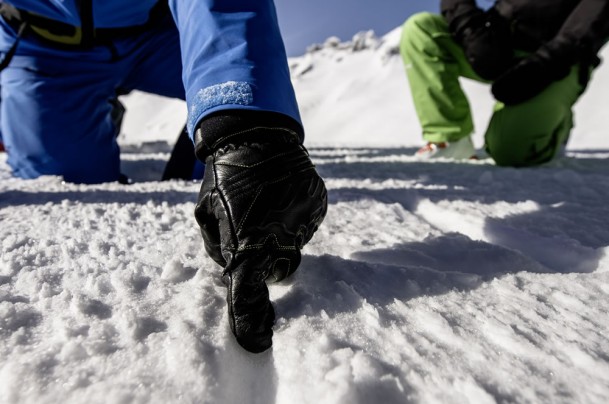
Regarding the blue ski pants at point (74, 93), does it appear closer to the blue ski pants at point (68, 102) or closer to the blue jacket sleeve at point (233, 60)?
the blue ski pants at point (68, 102)

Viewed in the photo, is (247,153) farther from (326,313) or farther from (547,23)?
(547,23)

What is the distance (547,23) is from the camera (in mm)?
1669

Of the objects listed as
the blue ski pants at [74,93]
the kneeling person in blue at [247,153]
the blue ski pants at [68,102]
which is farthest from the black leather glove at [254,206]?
the blue ski pants at [68,102]

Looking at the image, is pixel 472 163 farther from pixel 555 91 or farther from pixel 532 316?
pixel 532 316

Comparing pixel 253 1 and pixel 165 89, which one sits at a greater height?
pixel 253 1

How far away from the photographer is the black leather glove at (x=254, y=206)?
44 cm

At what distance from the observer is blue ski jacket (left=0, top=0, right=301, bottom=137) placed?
1.70 feet

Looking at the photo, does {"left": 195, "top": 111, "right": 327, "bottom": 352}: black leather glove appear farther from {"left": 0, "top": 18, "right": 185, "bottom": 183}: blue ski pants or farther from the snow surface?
{"left": 0, "top": 18, "right": 185, "bottom": 183}: blue ski pants

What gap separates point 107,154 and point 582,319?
147cm

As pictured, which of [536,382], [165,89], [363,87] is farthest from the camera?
[363,87]

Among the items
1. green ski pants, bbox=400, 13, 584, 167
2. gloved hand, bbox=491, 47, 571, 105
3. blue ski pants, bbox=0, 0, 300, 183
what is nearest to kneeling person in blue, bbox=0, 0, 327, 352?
blue ski pants, bbox=0, 0, 300, 183

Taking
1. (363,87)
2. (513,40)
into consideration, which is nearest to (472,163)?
(513,40)

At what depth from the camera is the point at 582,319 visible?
0.46 m

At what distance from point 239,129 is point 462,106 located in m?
1.74
